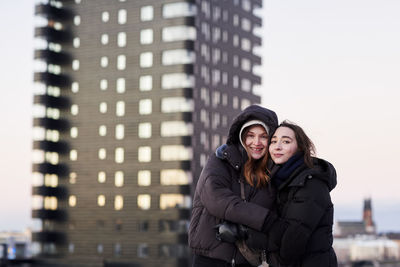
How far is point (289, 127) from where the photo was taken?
18.3 feet

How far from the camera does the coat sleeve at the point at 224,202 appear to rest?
5.34m

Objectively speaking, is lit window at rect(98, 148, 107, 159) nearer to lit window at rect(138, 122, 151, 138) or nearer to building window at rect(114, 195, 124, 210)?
lit window at rect(138, 122, 151, 138)

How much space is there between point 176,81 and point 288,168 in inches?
2876

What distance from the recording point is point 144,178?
7894cm

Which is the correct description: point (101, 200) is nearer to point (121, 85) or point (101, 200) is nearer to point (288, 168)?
point (121, 85)

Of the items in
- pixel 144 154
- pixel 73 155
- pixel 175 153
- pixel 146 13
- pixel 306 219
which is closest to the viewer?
pixel 306 219

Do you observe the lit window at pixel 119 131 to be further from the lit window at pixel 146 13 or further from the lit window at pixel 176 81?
the lit window at pixel 146 13

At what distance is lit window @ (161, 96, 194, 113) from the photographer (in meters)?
77.8

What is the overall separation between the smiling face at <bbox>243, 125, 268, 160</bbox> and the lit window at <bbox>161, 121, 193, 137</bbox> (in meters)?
71.6

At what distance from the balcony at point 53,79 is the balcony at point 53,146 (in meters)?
6.76

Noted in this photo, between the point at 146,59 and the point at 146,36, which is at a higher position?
the point at 146,36

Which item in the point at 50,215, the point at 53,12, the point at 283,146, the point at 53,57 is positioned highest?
the point at 53,12

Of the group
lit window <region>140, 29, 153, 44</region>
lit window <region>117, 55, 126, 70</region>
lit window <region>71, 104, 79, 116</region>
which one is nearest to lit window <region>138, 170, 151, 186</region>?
lit window <region>71, 104, 79, 116</region>

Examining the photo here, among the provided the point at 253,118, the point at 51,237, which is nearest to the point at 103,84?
the point at 51,237
